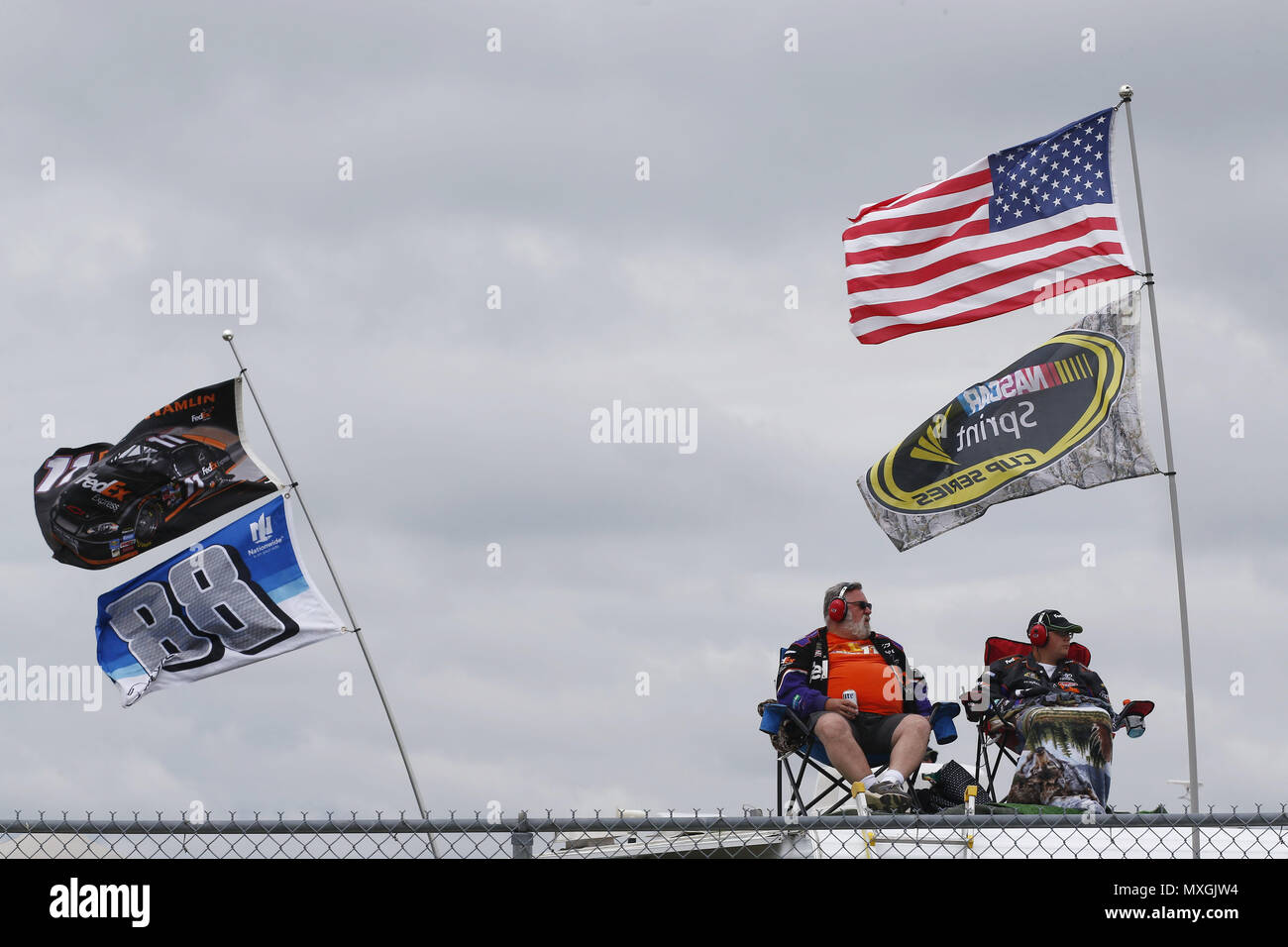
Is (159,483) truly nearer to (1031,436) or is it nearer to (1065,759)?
(1031,436)

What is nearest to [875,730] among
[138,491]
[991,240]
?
[991,240]

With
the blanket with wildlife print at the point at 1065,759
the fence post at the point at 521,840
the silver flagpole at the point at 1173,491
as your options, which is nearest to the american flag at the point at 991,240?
the silver flagpole at the point at 1173,491

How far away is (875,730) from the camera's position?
28.2 ft

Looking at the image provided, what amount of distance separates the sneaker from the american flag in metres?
2.94

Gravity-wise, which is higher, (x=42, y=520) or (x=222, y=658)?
(x=42, y=520)

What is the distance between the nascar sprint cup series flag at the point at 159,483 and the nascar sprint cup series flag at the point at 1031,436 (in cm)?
452

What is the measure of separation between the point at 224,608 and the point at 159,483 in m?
1.15

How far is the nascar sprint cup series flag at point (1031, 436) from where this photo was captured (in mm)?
8672

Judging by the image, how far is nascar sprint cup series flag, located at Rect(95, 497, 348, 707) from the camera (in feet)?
34.4
